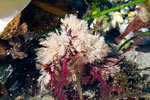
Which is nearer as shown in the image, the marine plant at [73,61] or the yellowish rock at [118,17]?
the marine plant at [73,61]

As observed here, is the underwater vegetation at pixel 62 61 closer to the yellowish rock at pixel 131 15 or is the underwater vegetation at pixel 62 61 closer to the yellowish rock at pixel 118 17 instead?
the yellowish rock at pixel 118 17

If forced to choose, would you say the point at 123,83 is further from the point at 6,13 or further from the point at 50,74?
the point at 6,13

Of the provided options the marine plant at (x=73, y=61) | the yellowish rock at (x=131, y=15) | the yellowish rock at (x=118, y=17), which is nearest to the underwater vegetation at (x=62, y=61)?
the marine plant at (x=73, y=61)

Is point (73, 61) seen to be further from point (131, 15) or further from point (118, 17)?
point (131, 15)

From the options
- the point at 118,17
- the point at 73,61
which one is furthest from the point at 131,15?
the point at 73,61

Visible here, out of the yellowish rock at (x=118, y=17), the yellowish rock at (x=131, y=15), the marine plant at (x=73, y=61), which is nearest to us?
the marine plant at (x=73, y=61)

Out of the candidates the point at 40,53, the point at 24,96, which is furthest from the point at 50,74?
the point at 24,96

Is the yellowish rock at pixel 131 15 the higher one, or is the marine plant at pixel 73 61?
the yellowish rock at pixel 131 15

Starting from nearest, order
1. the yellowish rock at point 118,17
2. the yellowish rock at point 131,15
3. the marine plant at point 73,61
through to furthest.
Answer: the marine plant at point 73,61, the yellowish rock at point 118,17, the yellowish rock at point 131,15

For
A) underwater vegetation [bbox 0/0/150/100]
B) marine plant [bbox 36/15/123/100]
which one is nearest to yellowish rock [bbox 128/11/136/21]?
underwater vegetation [bbox 0/0/150/100]
